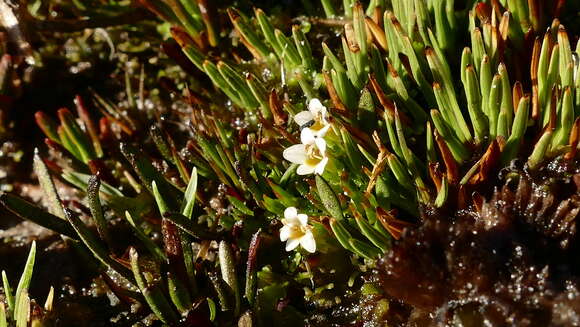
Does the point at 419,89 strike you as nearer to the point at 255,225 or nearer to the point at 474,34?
the point at 474,34

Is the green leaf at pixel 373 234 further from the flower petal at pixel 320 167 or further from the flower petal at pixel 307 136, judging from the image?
the flower petal at pixel 307 136

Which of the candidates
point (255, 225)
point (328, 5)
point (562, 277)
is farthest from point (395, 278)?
point (328, 5)

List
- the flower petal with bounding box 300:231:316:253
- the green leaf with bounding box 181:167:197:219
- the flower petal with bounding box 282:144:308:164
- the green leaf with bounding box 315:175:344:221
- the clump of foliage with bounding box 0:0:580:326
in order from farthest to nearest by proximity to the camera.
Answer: the green leaf with bounding box 181:167:197:219 → the flower petal with bounding box 282:144:308:164 → the flower petal with bounding box 300:231:316:253 → the green leaf with bounding box 315:175:344:221 → the clump of foliage with bounding box 0:0:580:326

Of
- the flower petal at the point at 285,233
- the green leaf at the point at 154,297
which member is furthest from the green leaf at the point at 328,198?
the green leaf at the point at 154,297

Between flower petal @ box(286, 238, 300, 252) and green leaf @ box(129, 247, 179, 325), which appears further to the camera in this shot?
flower petal @ box(286, 238, 300, 252)

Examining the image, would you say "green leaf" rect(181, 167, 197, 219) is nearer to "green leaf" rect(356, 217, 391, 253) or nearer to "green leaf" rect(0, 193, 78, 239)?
"green leaf" rect(0, 193, 78, 239)

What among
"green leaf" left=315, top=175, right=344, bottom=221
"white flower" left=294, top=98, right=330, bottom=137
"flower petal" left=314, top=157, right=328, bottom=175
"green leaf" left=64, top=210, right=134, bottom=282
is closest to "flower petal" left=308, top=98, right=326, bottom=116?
"white flower" left=294, top=98, right=330, bottom=137

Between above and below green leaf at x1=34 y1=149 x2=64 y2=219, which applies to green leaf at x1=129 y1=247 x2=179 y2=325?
below

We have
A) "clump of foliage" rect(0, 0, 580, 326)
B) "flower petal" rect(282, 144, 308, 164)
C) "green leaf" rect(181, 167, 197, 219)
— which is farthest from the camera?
"green leaf" rect(181, 167, 197, 219)

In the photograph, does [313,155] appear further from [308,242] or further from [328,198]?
[308,242]
